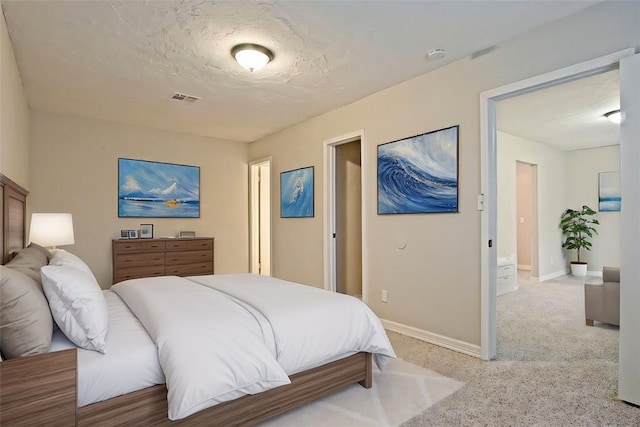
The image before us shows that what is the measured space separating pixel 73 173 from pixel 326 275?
3.61m

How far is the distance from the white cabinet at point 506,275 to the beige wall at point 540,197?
27cm

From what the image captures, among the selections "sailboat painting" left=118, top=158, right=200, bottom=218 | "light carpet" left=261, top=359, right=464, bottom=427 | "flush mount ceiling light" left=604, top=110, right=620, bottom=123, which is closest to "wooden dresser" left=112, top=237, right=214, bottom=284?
"sailboat painting" left=118, top=158, right=200, bottom=218

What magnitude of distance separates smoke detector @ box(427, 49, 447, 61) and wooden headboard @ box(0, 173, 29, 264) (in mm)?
3250

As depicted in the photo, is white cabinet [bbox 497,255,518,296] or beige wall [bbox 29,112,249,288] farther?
white cabinet [bbox 497,255,518,296]

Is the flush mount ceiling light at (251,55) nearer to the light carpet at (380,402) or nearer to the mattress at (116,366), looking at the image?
the mattress at (116,366)

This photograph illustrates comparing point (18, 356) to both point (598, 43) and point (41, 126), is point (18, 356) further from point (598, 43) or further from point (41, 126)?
point (41, 126)

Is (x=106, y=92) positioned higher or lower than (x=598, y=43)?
higher

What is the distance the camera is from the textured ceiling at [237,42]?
2.32 metres

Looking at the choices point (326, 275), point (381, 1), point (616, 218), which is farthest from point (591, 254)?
point (381, 1)

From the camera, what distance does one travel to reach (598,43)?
2.28 m

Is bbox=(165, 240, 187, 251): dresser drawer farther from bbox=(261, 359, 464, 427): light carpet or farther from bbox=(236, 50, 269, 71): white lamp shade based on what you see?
bbox=(261, 359, 464, 427): light carpet

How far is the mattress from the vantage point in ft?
4.73

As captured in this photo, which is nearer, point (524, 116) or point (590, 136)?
point (524, 116)

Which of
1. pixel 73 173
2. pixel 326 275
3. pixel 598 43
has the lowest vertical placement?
pixel 326 275
